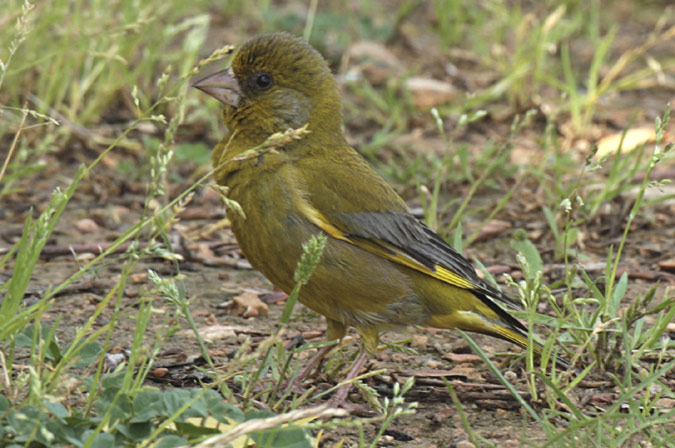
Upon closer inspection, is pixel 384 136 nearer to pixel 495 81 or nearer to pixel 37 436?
pixel 495 81

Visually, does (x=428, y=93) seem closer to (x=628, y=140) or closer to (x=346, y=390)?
(x=628, y=140)

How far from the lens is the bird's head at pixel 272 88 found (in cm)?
421

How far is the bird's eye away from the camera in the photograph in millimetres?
4250

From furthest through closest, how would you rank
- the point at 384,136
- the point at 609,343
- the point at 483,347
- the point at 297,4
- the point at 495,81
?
the point at 297,4 < the point at 495,81 < the point at 384,136 < the point at 483,347 < the point at 609,343

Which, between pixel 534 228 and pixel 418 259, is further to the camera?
pixel 534 228

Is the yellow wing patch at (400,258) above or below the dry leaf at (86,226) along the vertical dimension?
above

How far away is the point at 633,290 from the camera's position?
186 inches

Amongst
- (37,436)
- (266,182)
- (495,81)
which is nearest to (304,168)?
(266,182)

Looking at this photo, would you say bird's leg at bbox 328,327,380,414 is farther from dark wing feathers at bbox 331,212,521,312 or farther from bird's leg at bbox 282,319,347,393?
dark wing feathers at bbox 331,212,521,312

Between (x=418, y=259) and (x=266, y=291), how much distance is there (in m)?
1.12

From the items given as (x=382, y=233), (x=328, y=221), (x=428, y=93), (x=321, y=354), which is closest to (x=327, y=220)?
(x=328, y=221)

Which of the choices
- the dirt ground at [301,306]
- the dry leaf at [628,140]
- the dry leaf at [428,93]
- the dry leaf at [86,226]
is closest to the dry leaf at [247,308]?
the dirt ground at [301,306]

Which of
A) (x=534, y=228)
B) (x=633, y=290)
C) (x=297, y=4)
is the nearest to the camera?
(x=633, y=290)

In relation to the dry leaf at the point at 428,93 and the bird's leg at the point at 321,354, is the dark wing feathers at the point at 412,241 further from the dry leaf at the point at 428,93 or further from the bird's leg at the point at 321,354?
the dry leaf at the point at 428,93
